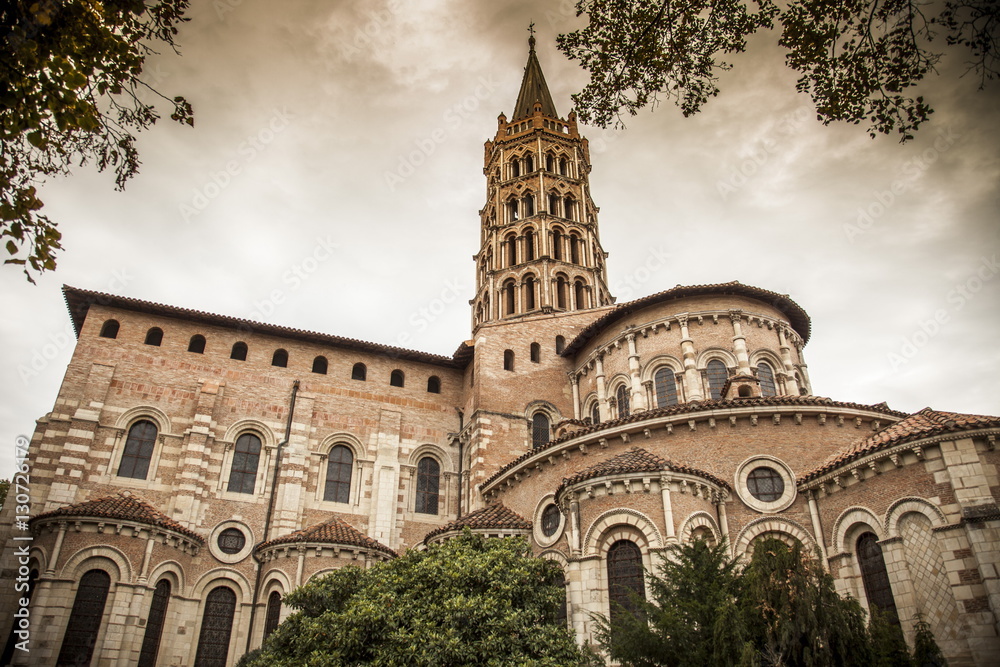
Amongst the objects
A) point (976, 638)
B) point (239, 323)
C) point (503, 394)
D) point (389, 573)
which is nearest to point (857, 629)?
point (976, 638)

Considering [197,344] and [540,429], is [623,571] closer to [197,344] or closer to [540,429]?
[540,429]

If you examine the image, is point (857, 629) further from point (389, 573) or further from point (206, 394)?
point (206, 394)

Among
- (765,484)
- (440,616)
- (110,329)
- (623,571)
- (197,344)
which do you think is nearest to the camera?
(440,616)

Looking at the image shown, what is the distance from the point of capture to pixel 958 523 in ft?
47.7

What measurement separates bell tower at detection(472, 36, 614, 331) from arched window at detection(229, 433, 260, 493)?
14.1 m

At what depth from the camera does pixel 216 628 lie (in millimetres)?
21938

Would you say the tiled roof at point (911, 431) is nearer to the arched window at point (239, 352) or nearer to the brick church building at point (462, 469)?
the brick church building at point (462, 469)

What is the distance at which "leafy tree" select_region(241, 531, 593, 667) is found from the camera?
12.6 metres

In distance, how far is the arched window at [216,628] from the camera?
2145 cm

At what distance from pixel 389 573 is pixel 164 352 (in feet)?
52.3

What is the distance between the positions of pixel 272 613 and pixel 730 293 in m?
19.8

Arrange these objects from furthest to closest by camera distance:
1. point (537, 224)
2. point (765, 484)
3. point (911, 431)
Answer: point (537, 224)
point (765, 484)
point (911, 431)

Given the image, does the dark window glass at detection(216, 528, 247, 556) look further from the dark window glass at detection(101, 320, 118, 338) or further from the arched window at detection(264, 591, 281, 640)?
the dark window glass at detection(101, 320, 118, 338)

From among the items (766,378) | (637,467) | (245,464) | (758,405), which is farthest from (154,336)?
(766,378)
